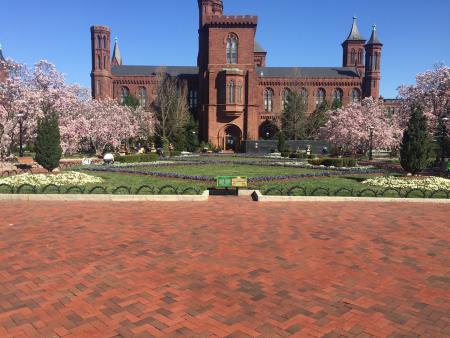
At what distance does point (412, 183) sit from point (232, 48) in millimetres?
44331

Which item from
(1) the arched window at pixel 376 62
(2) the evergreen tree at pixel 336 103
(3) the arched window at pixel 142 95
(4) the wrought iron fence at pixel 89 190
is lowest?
(4) the wrought iron fence at pixel 89 190

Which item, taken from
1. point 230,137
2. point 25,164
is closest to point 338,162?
point 25,164

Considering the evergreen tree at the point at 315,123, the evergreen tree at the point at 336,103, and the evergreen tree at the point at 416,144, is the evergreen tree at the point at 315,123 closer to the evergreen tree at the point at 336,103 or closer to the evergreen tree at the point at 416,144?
the evergreen tree at the point at 336,103

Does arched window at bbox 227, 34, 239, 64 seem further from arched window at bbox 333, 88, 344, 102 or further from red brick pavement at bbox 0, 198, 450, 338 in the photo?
red brick pavement at bbox 0, 198, 450, 338

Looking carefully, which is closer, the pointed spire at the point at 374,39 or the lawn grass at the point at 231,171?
the lawn grass at the point at 231,171

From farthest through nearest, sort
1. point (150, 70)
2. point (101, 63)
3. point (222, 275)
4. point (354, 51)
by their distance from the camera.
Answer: point (354, 51) → point (150, 70) → point (101, 63) → point (222, 275)

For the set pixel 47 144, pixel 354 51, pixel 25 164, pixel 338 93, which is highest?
pixel 354 51

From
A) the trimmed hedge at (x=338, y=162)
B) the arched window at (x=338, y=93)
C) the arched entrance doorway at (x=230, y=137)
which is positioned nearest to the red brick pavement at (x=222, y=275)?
the trimmed hedge at (x=338, y=162)

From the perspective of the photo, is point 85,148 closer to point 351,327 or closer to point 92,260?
point 92,260

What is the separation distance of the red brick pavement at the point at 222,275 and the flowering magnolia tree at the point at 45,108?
16.5 m

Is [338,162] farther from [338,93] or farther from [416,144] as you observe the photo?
[338,93]

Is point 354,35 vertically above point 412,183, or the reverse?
point 354,35

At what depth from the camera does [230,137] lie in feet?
184

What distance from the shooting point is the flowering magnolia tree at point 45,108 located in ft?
75.7
